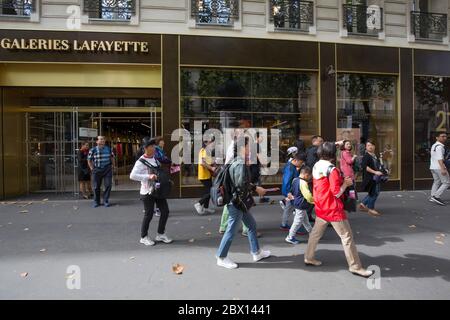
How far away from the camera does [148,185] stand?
239 inches

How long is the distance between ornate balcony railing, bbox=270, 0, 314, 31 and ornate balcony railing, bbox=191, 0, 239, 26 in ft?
4.54

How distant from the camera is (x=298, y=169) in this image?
266 inches

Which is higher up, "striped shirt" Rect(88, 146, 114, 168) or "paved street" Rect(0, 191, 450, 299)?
"striped shirt" Rect(88, 146, 114, 168)

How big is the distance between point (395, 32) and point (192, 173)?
7933 millimetres

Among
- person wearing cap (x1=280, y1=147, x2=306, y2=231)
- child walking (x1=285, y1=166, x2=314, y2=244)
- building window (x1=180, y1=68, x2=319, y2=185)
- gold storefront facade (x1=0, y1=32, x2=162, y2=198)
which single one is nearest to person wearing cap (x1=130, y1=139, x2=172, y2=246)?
child walking (x1=285, y1=166, x2=314, y2=244)

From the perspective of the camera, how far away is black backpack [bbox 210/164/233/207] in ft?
16.2

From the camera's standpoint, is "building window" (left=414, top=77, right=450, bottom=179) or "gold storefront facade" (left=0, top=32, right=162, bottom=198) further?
"building window" (left=414, top=77, right=450, bottom=179)

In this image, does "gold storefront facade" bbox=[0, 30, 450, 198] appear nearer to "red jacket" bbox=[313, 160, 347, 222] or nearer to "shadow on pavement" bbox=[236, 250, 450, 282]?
"shadow on pavement" bbox=[236, 250, 450, 282]

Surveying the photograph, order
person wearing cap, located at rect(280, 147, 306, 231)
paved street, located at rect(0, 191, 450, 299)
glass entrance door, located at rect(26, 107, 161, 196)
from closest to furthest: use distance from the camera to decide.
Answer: paved street, located at rect(0, 191, 450, 299), person wearing cap, located at rect(280, 147, 306, 231), glass entrance door, located at rect(26, 107, 161, 196)

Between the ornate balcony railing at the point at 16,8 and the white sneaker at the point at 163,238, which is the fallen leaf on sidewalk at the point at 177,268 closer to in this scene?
the white sneaker at the point at 163,238

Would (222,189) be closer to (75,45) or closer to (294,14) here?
(75,45)

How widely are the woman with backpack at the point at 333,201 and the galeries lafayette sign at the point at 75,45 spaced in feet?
24.8

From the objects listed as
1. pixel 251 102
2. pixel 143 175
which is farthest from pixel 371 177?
pixel 143 175

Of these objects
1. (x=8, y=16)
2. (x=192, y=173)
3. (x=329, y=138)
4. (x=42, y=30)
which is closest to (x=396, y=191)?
(x=329, y=138)
